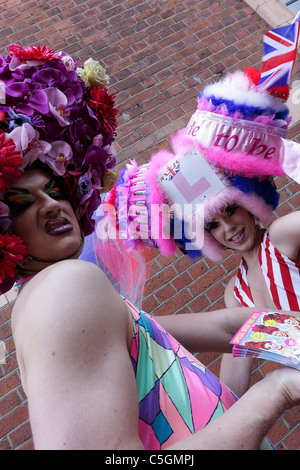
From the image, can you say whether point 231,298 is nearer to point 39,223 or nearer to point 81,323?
point 39,223

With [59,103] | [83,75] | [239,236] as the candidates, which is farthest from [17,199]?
[239,236]

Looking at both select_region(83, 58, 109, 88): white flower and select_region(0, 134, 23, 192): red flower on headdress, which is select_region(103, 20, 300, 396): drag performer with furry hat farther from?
select_region(0, 134, 23, 192): red flower on headdress

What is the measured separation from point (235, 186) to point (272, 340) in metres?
0.80

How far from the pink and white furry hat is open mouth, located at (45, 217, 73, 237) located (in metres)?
0.63

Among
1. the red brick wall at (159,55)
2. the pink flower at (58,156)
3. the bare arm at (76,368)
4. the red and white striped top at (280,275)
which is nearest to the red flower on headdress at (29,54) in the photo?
the pink flower at (58,156)

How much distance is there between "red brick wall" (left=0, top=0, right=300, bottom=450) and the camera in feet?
9.50

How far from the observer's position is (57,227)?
3.40 ft

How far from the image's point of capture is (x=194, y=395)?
3.11 feet

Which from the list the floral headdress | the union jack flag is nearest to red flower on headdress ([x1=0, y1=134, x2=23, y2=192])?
the floral headdress

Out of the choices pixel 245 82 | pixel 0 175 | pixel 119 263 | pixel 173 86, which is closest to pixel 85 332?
pixel 0 175

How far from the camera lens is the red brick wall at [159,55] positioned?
2895mm

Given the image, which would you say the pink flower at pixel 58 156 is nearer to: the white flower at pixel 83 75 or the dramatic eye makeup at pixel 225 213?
the white flower at pixel 83 75
